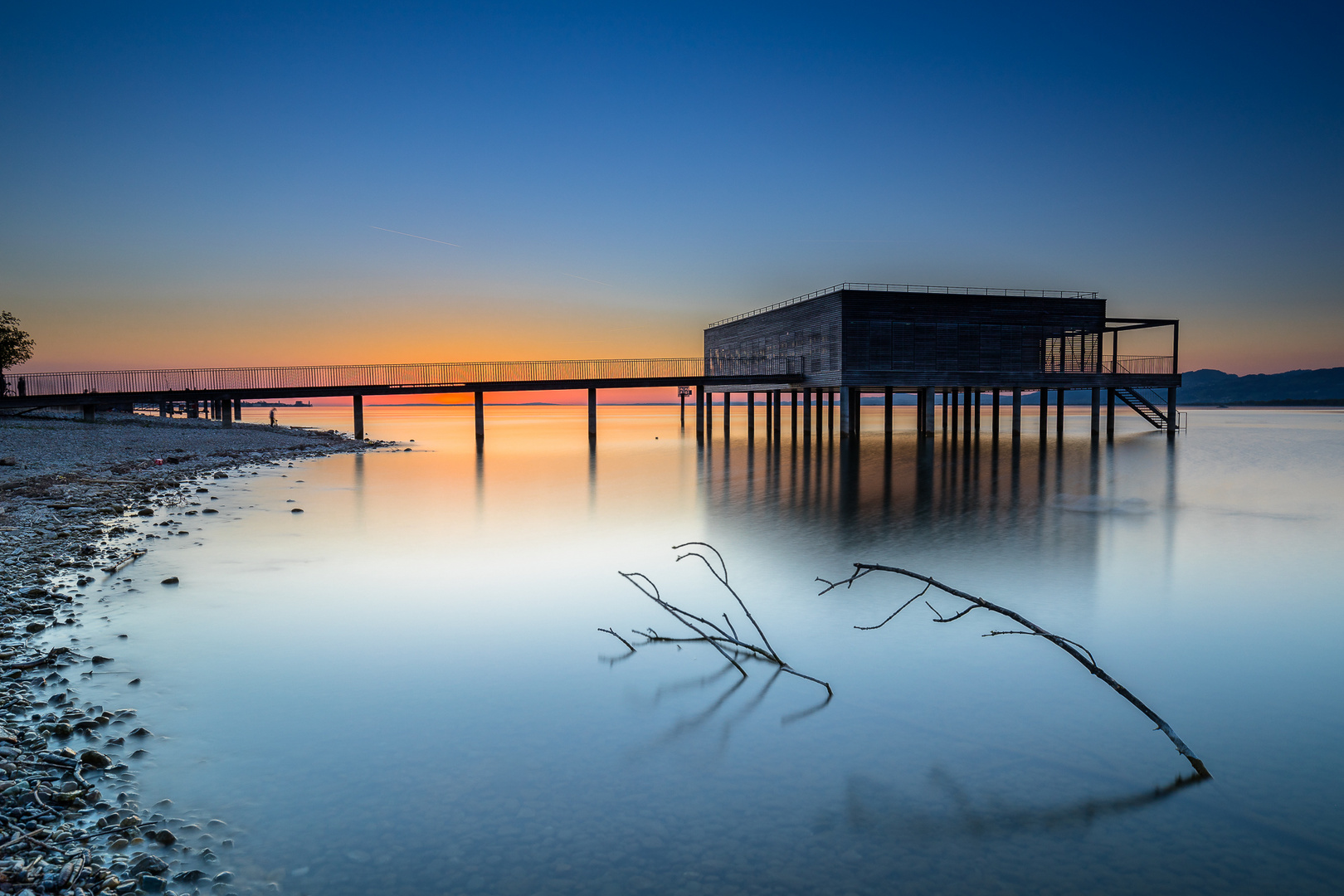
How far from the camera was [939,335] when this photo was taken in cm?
4381

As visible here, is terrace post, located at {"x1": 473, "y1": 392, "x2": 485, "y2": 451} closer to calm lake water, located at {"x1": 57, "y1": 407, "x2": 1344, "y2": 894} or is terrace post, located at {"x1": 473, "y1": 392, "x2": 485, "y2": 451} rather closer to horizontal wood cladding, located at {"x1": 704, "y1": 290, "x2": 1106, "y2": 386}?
horizontal wood cladding, located at {"x1": 704, "y1": 290, "x2": 1106, "y2": 386}

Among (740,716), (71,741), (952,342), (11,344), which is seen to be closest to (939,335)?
(952,342)

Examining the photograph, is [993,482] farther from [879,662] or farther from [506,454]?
[506,454]

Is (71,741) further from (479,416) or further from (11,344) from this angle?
(11,344)

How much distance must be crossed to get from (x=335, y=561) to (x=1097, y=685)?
441 inches

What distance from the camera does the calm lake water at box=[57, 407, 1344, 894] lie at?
4.10 metres

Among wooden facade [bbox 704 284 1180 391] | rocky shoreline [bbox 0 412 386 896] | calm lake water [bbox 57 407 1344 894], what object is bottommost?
calm lake water [bbox 57 407 1344 894]

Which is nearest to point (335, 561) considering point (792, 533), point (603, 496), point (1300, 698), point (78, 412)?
point (792, 533)

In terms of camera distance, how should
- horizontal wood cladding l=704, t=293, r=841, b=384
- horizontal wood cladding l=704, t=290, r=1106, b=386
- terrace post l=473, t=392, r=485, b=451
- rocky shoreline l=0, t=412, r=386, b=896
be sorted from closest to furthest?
rocky shoreline l=0, t=412, r=386, b=896 → horizontal wood cladding l=704, t=290, r=1106, b=386 → horizontal wood cladding l=704, t=293, r=841, b=384 → terrace post l=473, t=392, r=485, b=451

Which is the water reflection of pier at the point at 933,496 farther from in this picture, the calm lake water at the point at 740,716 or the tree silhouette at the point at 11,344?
the tree silhouette at the point at 11,344

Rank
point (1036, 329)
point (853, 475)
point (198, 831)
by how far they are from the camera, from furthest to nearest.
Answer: point (1036, 329)
point (853, 475)
point (198, 831)

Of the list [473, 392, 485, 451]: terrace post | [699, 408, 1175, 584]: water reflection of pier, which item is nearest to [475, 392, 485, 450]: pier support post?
[473, 392, 485, 451]: terrace post

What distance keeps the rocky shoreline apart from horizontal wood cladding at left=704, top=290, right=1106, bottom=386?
3369 cm

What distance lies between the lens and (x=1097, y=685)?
22.0 feet
